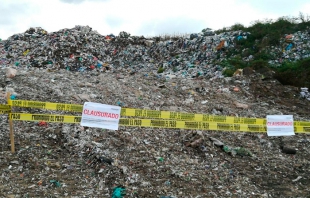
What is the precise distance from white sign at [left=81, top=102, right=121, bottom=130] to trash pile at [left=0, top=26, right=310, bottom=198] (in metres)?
0.43

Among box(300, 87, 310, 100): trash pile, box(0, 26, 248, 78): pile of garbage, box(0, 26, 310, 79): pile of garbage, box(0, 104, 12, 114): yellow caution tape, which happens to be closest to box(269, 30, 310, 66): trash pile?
box(0, 26, 310, 79): pile of garbage

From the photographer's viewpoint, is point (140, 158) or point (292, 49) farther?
point (292, 49)

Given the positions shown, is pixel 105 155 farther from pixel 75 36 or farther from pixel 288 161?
pixel 75 36

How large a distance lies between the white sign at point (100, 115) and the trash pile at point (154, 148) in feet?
1.41

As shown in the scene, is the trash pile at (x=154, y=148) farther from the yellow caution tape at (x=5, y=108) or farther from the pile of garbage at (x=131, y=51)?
the pile of garbage at (x=131, y=51)

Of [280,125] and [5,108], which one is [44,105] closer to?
[5,108]

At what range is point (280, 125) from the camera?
6113 mm

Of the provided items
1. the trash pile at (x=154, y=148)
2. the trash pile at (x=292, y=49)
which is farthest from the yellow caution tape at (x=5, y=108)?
the trash pile at (x=292, y=49)

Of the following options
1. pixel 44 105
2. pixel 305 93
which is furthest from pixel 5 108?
pixel 305 93

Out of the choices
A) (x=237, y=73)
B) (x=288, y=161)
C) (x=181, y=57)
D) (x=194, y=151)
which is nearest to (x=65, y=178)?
(x=194, y=151)

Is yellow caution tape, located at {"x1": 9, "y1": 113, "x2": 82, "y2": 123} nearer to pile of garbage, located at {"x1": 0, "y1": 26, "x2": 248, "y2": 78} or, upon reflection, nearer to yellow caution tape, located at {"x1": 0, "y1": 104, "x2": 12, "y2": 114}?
yellow caution tape, located at {"x1": 0, "y1": 104, "x2": 12, "y2": 114}

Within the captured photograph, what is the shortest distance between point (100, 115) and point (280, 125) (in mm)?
3554

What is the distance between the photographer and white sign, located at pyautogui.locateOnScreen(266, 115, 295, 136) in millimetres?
6051

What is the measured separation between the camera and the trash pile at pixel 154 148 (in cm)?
438
